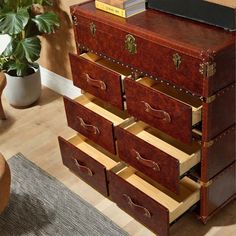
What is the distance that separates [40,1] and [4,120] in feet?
2.48

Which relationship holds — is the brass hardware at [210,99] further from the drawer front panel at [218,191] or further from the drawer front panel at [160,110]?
the drawer front panel at [218,191]

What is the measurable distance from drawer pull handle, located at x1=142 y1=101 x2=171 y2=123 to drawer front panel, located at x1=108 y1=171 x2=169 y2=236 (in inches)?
13.0

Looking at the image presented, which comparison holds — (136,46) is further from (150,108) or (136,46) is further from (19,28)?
(19,28)

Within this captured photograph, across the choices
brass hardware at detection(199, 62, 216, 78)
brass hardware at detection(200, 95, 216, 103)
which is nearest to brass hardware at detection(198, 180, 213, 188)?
brass hardware at detection(200, 95, 216, 103)

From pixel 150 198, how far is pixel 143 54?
57 centimetres

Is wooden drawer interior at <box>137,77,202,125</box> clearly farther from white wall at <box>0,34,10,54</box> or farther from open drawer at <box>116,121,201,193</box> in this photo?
white wall at <box>0,34,10,54</box>

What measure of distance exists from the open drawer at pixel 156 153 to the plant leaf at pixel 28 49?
0.88 metres

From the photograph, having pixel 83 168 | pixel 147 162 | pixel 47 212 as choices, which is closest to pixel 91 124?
pixel 83 168

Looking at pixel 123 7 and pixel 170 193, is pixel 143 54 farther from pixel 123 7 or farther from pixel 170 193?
pixel 170 193

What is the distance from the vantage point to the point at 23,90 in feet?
9.05

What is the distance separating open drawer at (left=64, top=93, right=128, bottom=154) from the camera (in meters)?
1.97

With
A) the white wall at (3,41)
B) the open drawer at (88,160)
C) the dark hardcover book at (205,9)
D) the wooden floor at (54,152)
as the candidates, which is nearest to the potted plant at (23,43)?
the wooden floor at (54,152)

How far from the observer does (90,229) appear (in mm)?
1988

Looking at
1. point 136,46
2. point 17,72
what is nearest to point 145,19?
point 136,46
